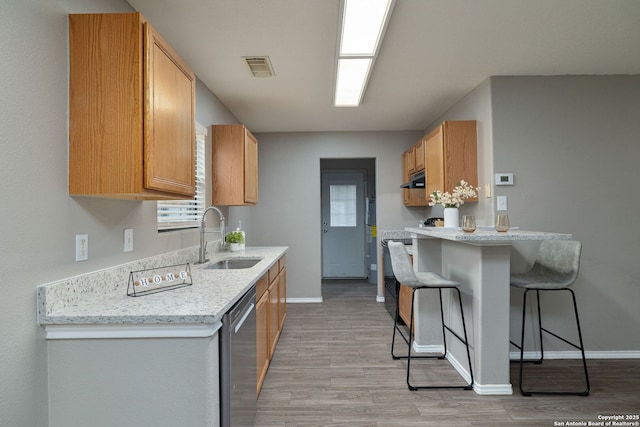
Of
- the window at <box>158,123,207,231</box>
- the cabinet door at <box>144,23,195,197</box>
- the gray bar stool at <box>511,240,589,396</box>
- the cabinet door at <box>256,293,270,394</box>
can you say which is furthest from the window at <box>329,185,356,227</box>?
the cabinet door at <box>144,23,195,197</box>

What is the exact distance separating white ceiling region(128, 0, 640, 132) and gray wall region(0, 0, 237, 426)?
0.79 metres

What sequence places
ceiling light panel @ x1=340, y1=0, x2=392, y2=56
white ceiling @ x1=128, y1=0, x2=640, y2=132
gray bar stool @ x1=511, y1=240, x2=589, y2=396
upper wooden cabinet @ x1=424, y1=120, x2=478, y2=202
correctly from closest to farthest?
ceiling light panel @ x1=340, y1=0, x2=392, y2=56, white ceiling @ x1=128, y1=0, x2=640, y2=132, gray bar stool @ x1=511, y1=240, x2=589, y2=396, upper wooden cabinet @ x1=424, y1=120, x2=478, y2=202

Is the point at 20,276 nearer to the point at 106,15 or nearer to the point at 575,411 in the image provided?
the point at 106,15

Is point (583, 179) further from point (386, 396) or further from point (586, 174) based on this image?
point (386, 396)

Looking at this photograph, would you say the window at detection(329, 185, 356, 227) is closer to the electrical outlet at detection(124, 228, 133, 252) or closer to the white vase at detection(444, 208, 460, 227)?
the white vase at detection(444, 208, 460, 227)

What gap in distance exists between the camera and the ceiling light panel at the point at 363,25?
1.83 meters

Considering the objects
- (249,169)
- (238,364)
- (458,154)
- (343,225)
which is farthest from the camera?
(343,225)

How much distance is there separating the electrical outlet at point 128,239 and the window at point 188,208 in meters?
0.37

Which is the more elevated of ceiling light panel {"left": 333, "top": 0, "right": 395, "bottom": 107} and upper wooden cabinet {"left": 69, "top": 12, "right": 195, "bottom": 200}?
ceiling light panel {"left": 333, "top": 0, "right": 395, "bottom": 107}

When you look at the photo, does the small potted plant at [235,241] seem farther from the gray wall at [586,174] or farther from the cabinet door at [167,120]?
the gray wall at [586,174]

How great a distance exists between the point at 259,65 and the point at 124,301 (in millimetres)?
2036

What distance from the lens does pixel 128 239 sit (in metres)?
1.88

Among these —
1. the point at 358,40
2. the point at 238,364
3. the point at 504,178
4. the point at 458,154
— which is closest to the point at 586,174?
the point at 504,178

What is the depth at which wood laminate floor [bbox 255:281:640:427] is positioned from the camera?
2.04 m
